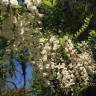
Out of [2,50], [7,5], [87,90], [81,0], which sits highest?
[81,0]

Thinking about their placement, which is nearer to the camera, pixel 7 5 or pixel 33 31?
pixel 7 5

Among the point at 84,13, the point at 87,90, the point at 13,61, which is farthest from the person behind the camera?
the point at 13,61

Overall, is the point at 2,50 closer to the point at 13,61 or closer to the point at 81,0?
the point at 13,61

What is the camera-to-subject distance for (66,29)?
11.0 meters

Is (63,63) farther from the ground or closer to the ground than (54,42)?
closer to the ground

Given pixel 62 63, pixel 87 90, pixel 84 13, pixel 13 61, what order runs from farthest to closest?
pixel 13 61 → pixel 84 13 → pixel 87 90 → pixel 62 63

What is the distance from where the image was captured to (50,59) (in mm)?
9547

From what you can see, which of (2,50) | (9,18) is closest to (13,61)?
(2,50)

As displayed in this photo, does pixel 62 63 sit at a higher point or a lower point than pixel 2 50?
lower

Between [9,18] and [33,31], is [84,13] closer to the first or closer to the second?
[33,31]

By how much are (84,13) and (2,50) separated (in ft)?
7.74

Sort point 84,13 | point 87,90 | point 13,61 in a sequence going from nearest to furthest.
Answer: point 87,90, point 84,13, point 13,61

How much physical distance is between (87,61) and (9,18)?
2041mm

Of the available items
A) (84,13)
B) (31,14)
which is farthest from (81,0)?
(31,14)
